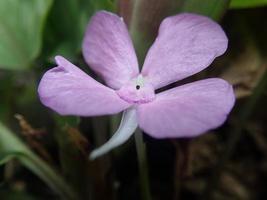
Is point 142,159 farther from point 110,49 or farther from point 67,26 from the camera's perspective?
point 67,26

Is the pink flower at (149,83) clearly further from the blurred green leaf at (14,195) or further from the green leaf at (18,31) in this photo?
the blurred green leaf at (14,195)

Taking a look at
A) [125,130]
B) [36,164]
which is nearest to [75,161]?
[36,164]

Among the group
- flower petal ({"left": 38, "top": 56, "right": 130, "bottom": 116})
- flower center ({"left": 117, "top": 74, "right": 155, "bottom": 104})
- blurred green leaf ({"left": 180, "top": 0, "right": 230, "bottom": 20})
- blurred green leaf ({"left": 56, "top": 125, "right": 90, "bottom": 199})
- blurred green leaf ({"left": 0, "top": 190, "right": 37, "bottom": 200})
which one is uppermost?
flower petal ({"left": 38, "top": 56, "right": 130, "bottom": 116})

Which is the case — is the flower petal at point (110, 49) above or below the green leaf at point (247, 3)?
above

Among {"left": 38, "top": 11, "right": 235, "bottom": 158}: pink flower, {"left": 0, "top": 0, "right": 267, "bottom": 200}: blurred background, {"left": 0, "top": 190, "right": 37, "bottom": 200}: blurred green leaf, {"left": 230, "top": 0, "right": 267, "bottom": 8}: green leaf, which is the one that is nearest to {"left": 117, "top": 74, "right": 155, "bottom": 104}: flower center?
{"left": 38, "top": 11, "right": 235, "bottom": 158}: pink flower

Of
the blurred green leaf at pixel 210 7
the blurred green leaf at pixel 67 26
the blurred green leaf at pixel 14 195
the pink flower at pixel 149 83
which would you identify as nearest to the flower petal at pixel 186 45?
the pink flower at pixel 149 83

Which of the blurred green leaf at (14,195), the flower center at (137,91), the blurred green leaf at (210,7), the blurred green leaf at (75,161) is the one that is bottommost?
the blurred green leaf at (14,195)

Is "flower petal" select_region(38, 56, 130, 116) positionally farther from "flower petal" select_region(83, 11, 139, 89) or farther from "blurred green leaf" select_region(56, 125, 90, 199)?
"blurred green leaf" select_region(56, 125, 90, 199)

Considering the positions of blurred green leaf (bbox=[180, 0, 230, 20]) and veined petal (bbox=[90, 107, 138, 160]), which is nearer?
veined petal (bbox=[90, 107, 138, 160])
